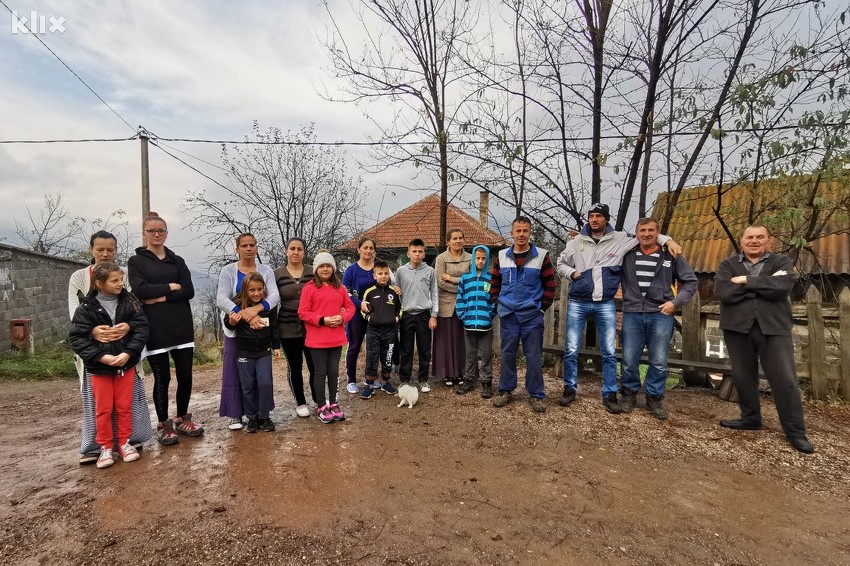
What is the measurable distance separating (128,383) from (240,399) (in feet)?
3.10

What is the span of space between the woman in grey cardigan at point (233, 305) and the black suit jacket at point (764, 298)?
13.7 feet

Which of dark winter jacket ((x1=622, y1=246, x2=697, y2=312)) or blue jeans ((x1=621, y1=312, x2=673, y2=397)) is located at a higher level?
dark winter jacket ((x1=622, y1=246, x2=697, y2=312))

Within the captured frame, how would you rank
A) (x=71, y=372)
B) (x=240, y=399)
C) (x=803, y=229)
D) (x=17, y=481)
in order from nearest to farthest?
(x=17, y=481) < (x=240, y=399) < (x=803, y=229) < (x=71, y=372)

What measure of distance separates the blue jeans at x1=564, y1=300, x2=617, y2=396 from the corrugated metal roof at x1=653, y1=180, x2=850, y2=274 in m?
1.66

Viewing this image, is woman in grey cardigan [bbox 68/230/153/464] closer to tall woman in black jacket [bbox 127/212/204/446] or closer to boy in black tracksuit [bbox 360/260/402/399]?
tall woman in black jacket [bbox 127/212/204/446]

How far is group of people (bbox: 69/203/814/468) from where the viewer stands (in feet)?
11.8

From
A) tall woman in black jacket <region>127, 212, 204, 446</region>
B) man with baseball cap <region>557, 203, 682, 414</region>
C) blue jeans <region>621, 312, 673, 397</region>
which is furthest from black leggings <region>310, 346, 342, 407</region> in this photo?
blue jeans <region>621, 312, 673, 397</region>

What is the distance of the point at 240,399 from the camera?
14.0ft

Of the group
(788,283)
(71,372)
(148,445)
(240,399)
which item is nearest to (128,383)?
(148,445)

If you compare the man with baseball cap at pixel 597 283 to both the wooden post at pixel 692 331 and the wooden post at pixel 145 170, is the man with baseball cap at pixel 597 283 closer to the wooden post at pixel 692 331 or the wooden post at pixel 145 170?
the wooden post at pixel 692 331

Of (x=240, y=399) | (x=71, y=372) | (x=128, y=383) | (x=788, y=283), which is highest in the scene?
(x=788, y=283)

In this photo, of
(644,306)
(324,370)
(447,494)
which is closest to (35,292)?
(324,370)

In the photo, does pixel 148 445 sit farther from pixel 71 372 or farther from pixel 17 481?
pixel 71 372

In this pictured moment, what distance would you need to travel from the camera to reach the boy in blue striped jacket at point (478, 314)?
5.20 meters
